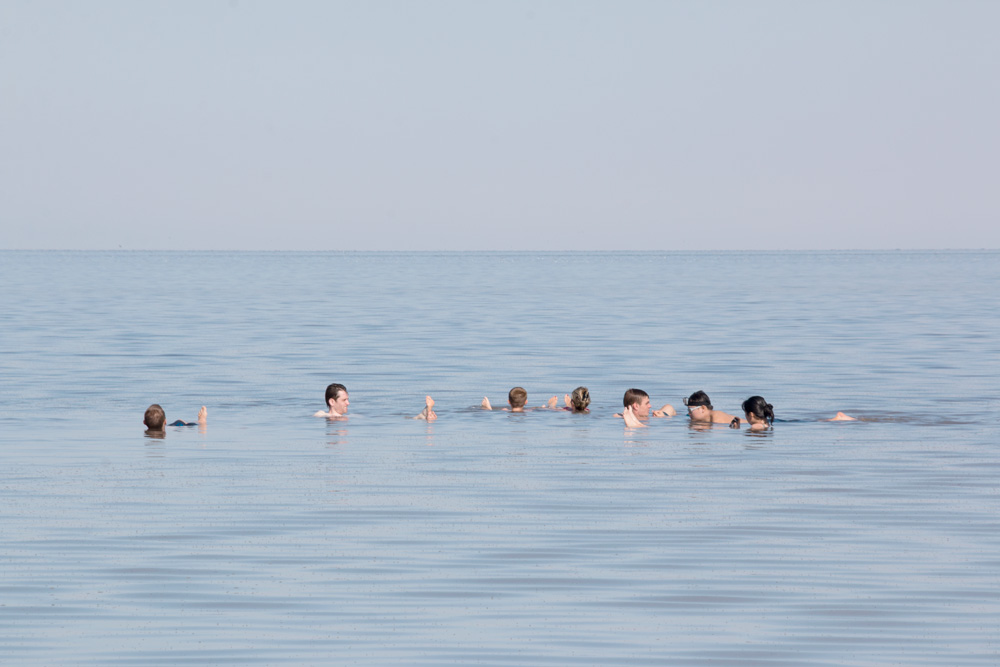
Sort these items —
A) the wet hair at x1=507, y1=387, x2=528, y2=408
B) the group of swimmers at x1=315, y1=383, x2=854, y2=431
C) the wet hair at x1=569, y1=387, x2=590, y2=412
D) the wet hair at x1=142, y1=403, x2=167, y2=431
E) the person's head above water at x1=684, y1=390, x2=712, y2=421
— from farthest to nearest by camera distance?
the wet hair at x1=569, y1=387, x2=590, y2=412
the wet hair at x1=507, y1=387, x2=528, y2=408
the person's head above water at x1=684, y1=390, x2=712, y2=421
the group of swimmers at x1=315, y1=383, x2=854, y2=431
the wet hair at x1=142, y1=403, x2=167, y2=431

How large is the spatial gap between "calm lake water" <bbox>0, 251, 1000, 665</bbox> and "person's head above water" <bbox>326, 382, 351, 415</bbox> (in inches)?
10.7

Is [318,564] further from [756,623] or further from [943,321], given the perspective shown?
[943,321]

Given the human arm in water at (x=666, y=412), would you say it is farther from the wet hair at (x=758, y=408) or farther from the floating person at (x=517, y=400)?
the wet hair at (x=758, y=408)

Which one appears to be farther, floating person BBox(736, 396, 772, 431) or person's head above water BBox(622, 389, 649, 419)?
person's head above water BBox(622, 389, 649, 419)

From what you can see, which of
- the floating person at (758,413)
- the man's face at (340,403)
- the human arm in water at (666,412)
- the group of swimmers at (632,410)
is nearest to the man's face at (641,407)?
the group of swimmers at (632,410)

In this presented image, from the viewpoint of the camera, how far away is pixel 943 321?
50.7 metres

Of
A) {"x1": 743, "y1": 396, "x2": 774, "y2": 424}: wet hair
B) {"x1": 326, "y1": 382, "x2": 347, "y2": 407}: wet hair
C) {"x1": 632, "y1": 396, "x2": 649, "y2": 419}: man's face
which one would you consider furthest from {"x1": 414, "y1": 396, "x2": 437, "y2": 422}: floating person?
{"x1": 743, "y1": 396, "x2": 774, "y2": 424}: wet hair

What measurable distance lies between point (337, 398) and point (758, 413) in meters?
6.55

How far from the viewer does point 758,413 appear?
1991 cm

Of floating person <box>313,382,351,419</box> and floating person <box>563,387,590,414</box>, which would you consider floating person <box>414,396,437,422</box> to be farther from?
floating person <box>563,387,590,414</box>

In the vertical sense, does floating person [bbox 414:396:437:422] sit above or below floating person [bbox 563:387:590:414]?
below

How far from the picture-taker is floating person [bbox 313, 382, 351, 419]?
68.9 feet

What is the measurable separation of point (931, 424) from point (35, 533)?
14.4 m

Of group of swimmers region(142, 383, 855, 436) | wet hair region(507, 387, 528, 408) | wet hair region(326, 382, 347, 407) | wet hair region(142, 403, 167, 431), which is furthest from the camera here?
wet hair region(507, 387, 528, 408)
